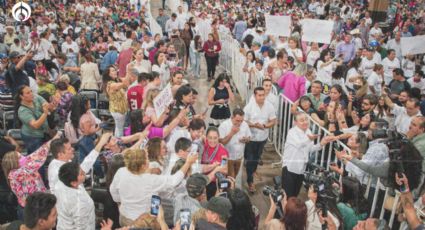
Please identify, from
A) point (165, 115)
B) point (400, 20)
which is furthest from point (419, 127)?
point (400, 20)

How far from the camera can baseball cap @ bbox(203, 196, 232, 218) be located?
10.5 ft

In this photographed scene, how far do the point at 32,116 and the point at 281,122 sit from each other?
347 centimetres

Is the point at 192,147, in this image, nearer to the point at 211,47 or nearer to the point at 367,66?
the point at 367,66

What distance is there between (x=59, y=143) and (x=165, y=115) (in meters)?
1.44

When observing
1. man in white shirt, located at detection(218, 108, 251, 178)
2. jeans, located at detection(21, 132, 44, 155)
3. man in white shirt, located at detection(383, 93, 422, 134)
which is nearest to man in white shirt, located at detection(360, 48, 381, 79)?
man in white shirt, located at detection(383, 93, 422, 134)

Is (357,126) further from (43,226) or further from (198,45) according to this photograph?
(198,45)

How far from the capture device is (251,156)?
593 centimetres

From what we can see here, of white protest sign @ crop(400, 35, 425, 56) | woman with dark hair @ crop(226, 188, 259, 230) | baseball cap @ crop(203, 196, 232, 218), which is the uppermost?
white protest sign @ crop(400, 35, 425, 56)

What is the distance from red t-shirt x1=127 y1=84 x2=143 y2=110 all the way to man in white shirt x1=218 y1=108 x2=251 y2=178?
153cm

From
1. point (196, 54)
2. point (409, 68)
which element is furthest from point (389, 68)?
point (196, 54)

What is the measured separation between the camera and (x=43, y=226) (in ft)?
10.2

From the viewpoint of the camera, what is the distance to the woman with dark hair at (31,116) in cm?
547

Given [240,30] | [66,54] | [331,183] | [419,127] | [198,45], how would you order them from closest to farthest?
[331,183]
[419,127]
[66,54]
[198,45]
[240,30]

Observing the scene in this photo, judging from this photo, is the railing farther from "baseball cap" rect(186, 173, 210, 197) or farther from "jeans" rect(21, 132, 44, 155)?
"jeans" rect(21, 132, 44, 155)
